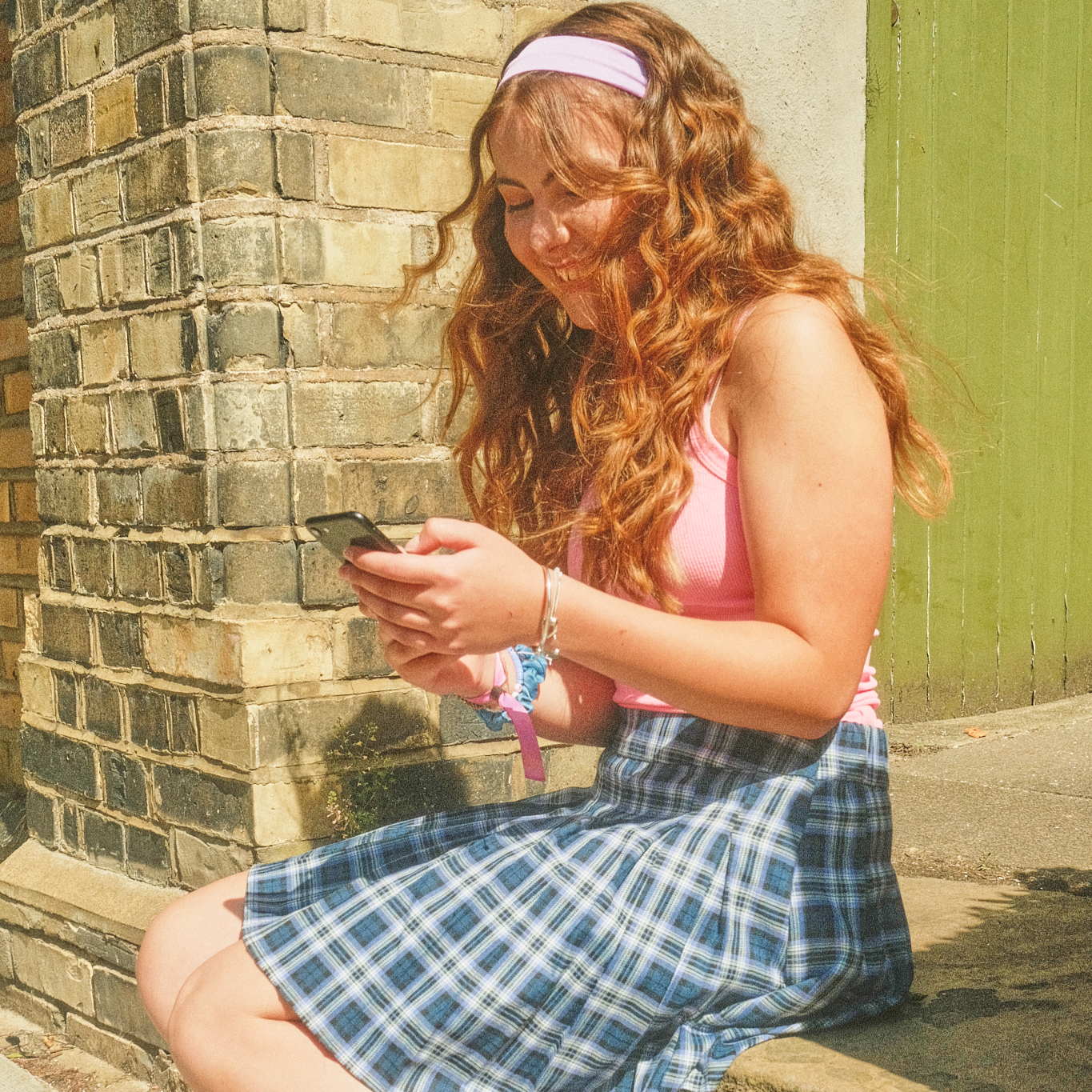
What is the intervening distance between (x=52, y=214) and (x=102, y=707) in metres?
1.18

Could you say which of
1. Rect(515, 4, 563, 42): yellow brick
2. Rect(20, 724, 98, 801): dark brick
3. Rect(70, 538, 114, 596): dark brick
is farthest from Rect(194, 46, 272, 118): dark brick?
Rect(20, 724, 98, 801): dark brick

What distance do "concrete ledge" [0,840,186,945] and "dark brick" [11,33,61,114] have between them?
1.83m

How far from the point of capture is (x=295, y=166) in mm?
2559

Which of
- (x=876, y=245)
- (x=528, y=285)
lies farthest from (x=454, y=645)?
(x=876, y=245)

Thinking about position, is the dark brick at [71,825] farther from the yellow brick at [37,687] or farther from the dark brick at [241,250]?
the dark brick at [241,250]

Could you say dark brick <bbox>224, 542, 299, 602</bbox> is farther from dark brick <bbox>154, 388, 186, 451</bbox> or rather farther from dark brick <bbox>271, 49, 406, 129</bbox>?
dark brick <bbox>271, 49, 406, 129</bbox>

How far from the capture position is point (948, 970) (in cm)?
206

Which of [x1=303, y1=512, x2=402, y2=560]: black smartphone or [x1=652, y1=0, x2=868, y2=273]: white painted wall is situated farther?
[x1=652, y1=0, x2=868, y2=273]: white painted wall

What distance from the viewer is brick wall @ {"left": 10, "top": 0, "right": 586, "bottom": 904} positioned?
2.57 m

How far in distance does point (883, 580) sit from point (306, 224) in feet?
4.68

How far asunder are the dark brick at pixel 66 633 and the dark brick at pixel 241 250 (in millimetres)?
997

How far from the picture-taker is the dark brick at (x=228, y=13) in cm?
252

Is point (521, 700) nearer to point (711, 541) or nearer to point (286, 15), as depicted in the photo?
point (711, 541)

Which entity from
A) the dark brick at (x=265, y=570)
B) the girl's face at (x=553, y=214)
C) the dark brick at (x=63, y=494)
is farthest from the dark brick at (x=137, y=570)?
the girl's face at (x=553, y=214)
